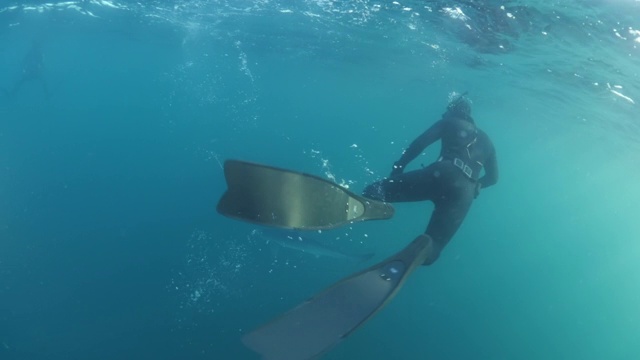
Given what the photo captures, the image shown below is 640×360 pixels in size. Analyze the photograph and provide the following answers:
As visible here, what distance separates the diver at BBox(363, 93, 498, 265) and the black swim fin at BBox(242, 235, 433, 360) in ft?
7.50

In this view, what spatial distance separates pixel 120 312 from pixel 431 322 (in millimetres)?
11166

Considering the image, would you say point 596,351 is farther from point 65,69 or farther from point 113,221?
point 65,69

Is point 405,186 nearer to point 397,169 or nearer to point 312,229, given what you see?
point 397,169

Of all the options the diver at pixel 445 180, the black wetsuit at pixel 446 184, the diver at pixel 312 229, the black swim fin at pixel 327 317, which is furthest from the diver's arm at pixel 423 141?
the black swim fin at pixel 327 317

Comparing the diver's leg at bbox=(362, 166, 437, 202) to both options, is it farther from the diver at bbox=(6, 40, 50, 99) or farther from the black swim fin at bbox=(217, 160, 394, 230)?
the diver at bbox=(6, 40, 50, 99)

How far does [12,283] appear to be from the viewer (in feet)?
44.4

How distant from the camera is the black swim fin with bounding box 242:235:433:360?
3.84 metres

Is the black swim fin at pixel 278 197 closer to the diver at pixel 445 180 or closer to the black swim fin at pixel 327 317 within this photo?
the black swim fin at pixel 327 317

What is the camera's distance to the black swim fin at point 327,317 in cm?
384

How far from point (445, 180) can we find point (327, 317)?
4411 millimetres

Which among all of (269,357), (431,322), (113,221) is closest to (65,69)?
(113,221)

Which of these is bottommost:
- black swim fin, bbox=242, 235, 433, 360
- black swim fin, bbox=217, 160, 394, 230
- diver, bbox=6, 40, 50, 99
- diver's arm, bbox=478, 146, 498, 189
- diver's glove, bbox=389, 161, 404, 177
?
diver, bbox=6, 40, 50, 99

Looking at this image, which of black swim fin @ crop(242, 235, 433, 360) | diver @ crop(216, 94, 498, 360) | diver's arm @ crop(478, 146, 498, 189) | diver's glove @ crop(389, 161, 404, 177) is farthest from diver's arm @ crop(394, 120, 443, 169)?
black swim fin @ crop(242, 235, 433, 360)

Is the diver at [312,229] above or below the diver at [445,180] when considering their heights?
above
